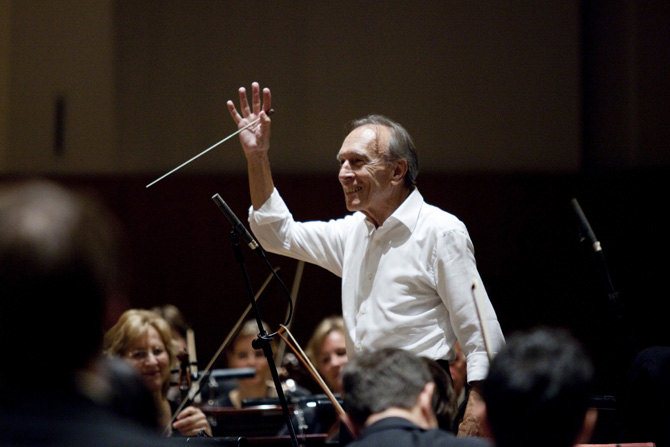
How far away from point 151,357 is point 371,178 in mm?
1428

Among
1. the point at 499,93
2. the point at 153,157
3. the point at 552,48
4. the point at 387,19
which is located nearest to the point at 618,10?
the point at 552,48

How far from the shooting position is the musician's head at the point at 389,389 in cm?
180

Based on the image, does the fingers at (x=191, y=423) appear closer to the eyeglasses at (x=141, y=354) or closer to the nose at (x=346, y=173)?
the eyeglasses at (x=141, y=354)

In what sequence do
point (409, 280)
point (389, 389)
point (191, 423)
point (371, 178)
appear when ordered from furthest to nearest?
1. point (191, 423)
2. point (371, 178)
3. point (409, 280)
4. point (389, 389)

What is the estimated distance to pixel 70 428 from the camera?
1.05 metres

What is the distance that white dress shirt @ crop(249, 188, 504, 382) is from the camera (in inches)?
118

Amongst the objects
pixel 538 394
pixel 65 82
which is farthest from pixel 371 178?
pixel 65 82

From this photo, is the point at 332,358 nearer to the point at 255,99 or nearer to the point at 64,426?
the point at 255,99

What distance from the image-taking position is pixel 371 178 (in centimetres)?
322

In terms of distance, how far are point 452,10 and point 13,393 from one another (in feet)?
17.5

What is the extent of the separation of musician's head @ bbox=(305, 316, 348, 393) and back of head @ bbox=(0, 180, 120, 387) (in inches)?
149

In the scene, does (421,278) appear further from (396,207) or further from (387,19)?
(387,19)

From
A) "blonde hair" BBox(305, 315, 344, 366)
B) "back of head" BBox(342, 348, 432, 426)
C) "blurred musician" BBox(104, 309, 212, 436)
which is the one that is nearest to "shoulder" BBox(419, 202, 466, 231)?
"back of head" BBox(342, 348, 432, 426)

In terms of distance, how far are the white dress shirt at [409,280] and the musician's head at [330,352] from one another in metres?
1.67
